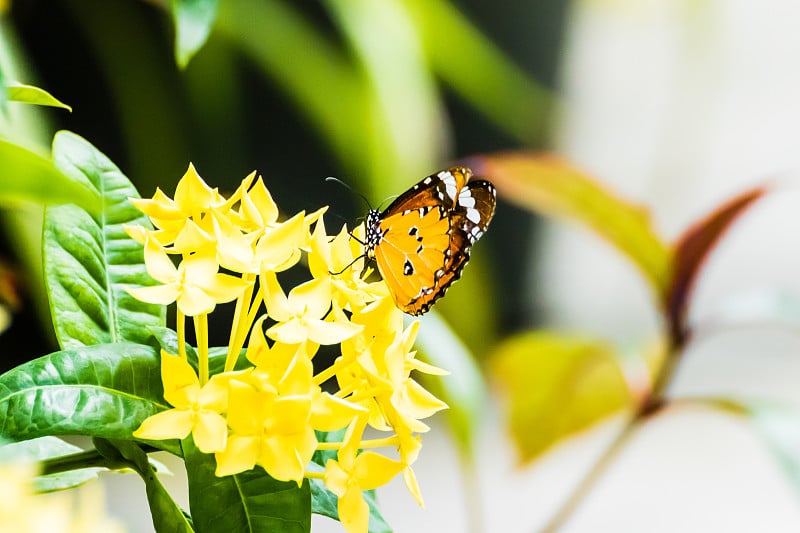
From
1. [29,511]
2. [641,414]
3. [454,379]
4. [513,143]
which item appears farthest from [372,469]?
[513,143]

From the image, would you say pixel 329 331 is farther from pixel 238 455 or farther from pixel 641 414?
pixel 641 414

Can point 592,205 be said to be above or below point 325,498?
above

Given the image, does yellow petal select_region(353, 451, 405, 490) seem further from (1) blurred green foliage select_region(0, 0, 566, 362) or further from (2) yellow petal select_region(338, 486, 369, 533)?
(1) blurred green foliage select_region(0, 0, 566, 362)

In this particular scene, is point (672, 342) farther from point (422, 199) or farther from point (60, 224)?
point (60, 224)

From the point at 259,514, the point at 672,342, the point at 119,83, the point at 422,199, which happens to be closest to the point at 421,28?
the point at 119,83

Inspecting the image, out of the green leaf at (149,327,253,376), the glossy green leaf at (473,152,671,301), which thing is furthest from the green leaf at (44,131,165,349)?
the glossy green leaf at (473,152,671,301)

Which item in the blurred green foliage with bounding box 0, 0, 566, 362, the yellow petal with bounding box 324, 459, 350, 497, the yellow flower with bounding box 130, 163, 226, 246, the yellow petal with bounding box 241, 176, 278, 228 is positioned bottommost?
the yellow petal with bounding box 324, 459, 350, 497

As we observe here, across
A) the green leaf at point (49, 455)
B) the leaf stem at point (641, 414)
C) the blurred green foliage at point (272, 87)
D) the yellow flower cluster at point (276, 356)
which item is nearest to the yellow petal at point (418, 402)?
the yellow flower cluster at point (276, 356)
